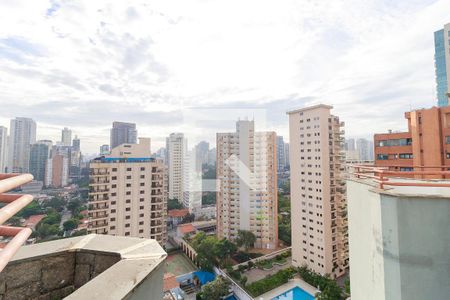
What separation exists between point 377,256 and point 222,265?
12.5 meters

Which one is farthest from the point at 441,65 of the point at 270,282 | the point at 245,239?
the point at 270,282

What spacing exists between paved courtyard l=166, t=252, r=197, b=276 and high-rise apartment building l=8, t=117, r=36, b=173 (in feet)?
67.1

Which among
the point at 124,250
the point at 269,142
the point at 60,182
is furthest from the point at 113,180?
the point at 60,182

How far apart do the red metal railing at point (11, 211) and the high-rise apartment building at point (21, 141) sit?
3041 cm

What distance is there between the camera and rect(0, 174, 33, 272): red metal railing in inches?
18.6

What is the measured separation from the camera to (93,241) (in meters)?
1.16

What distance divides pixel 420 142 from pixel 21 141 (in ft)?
119

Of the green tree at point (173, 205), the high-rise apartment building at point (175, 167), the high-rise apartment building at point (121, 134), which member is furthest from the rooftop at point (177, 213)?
the high-rise apartment building at point (121, 134)

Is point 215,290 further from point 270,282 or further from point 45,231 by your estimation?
point 45,231

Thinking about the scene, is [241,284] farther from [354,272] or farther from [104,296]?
[104,296]

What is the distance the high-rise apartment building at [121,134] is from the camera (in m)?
32.0

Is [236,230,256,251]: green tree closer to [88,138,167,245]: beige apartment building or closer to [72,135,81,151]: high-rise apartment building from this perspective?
[88,138,167,245]: beige apartment building

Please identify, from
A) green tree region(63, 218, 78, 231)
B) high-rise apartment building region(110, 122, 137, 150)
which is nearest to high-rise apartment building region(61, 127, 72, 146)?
high-rise apartment building region(110, 122, 137, 150)

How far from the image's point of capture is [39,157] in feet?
94.7
